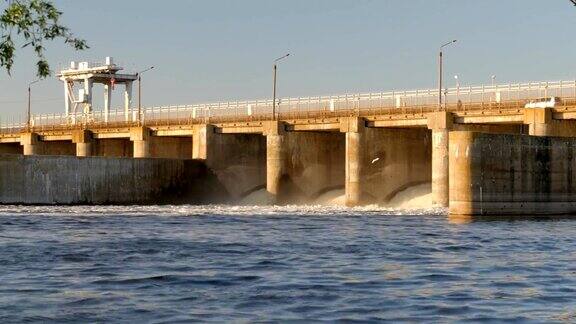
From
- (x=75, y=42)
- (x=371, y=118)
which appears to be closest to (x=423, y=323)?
(x=75, y=42)

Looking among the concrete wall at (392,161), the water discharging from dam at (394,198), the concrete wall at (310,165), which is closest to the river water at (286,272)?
the water discharging from dam at (394,198)

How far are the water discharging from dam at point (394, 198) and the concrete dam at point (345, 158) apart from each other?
1.84 ft

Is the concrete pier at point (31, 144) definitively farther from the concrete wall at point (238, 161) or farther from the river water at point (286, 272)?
the river water at point (286, 272)

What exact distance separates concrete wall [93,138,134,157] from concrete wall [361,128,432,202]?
3564cm

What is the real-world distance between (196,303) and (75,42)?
21.8ft

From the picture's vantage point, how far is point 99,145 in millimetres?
106000

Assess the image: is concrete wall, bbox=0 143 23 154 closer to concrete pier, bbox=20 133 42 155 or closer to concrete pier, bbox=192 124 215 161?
concrete pier, bbox=20 133 42 155

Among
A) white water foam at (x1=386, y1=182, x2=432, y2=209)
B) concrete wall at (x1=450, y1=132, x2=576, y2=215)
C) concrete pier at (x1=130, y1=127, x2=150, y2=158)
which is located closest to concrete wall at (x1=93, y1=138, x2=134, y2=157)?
concrete pier at (x1=130, y1=127, x2=150, y2=158)

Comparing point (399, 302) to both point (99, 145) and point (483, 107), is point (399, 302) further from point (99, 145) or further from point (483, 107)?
point (99, 145)

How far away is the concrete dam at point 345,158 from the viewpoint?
5859 centimetres

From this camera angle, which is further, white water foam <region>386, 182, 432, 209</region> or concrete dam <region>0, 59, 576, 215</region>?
white water foam <region>386, 182, 432, 209</region>

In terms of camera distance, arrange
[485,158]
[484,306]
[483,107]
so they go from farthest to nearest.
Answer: [483,107] → [485,158] → [484,306]

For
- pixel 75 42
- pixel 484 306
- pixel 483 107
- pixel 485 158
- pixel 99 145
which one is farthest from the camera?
pixel 99 145

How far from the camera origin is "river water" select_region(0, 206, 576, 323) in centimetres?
2258
